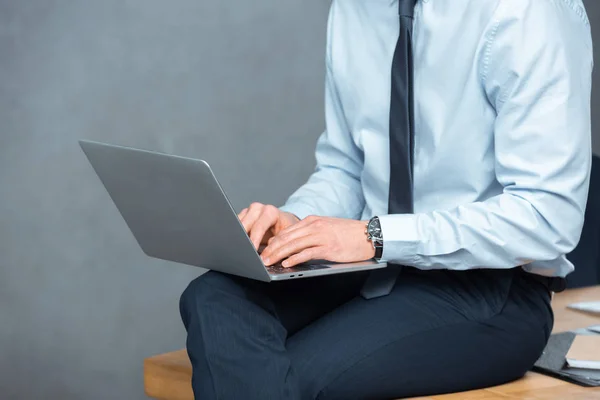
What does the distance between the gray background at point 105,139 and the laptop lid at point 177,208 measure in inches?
48.2

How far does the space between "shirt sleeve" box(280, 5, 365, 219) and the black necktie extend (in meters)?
0.23

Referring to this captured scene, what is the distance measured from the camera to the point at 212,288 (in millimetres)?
1290

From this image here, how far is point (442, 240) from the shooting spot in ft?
4.41

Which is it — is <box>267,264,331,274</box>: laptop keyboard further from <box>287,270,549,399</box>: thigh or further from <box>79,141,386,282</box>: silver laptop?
<box>287,270,549,399</box>: thigh

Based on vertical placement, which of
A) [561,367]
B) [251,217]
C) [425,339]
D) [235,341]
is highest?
[251,217]

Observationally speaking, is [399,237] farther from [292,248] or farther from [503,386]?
[503,386]

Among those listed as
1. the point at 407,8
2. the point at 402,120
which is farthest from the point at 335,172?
the point at 407,8

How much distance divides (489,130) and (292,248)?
395 mm

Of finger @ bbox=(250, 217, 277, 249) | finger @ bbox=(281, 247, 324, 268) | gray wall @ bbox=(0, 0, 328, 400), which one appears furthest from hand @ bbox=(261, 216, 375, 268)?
gray wall @ bbox=(0, 0, 328, 400)

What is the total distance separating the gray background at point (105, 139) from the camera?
2.49 metres

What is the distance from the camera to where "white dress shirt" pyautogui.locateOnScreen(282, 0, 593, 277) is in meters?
1.34

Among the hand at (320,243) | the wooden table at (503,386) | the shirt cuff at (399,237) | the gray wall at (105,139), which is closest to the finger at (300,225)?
the hand at (320,243)

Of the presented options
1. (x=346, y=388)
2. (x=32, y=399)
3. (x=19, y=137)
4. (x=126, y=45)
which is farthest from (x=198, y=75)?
(x=346, y=388)

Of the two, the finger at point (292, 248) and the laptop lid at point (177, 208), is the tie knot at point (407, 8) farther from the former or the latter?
the laptop lid at point (177, 208)
